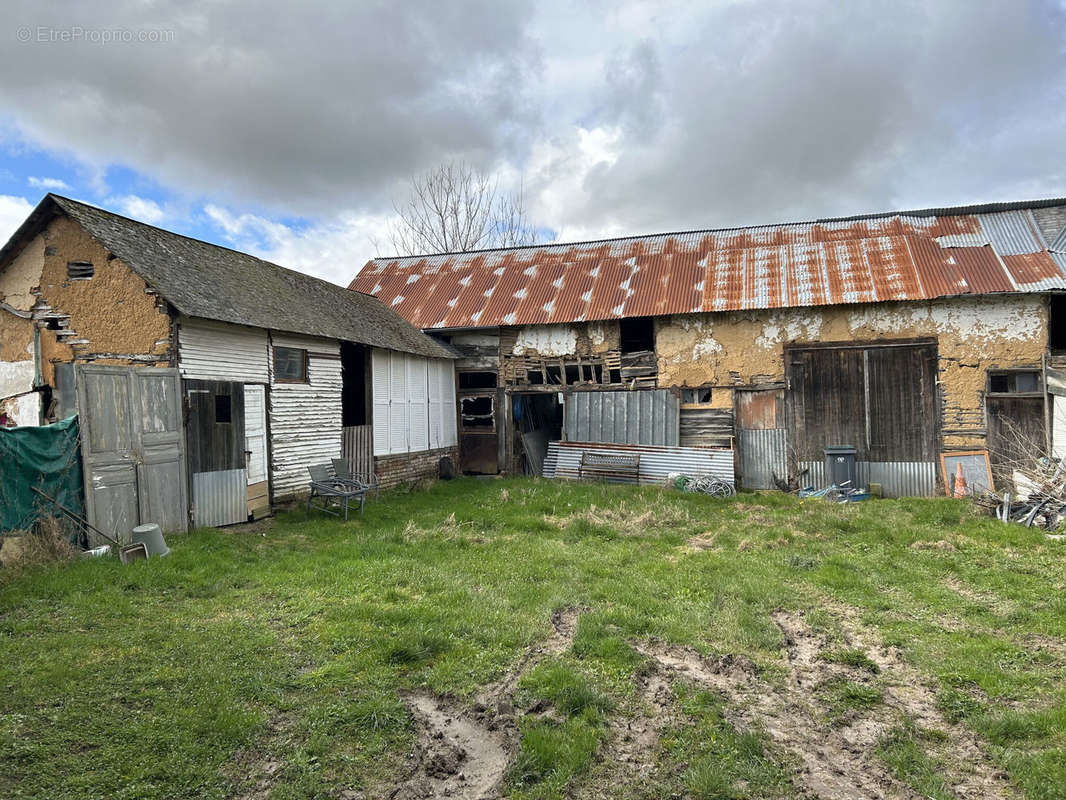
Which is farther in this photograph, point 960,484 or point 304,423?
point 960,484

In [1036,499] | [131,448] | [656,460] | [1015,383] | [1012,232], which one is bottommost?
[1036,499]

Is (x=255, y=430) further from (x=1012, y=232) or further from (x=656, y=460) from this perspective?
(x=1012, y=232)

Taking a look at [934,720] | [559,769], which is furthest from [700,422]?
[559,769]

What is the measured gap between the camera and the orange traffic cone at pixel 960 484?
43.4ft

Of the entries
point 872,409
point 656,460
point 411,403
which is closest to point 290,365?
point 411,403

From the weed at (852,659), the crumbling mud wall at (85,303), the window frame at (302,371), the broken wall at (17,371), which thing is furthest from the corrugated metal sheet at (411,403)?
the weed at (852,659)

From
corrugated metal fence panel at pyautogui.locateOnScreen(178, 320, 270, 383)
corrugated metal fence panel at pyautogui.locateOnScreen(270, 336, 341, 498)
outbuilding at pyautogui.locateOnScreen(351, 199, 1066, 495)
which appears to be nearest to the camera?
corrugated metal fence panel at pyautogui.locateOnScreen(178, 320, 270, 383)

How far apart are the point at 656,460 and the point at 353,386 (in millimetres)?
7617

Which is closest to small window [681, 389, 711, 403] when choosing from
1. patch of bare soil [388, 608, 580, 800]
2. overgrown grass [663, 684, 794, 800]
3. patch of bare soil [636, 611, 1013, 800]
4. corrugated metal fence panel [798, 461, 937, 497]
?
corrugated metal fence panel [798, 461, 937, 497]

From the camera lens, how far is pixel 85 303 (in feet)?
33.0

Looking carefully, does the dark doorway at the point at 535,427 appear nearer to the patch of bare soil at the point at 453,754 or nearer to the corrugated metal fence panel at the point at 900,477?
the corrugated metal fence panel at the point at 900,477

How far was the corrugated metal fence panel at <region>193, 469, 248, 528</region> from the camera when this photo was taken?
9.85m

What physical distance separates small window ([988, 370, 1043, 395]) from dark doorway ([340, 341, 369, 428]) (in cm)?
1369

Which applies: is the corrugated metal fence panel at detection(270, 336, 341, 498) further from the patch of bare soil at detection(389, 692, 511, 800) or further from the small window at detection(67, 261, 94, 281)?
the patch of bare soil at detection(389, 692, 511, 800)
